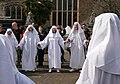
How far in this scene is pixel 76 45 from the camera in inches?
628

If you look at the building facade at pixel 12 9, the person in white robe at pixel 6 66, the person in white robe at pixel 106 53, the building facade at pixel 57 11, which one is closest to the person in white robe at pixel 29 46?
the person in white robe at pixel 106 53

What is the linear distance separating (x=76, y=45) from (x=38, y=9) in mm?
12801

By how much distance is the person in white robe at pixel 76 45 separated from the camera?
1576cm

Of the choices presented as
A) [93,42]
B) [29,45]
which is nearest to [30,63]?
[29,45]

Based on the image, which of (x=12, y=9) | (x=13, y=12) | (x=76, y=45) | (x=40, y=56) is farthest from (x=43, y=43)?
(x=12, y=9)

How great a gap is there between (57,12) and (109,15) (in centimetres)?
4320

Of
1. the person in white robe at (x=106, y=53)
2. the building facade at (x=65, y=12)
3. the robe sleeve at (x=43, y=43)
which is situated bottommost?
the building facade at (x=65, y=12)

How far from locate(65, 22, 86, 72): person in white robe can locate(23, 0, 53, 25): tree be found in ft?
40.8

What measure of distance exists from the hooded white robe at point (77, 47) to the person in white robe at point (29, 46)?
140 centimetres

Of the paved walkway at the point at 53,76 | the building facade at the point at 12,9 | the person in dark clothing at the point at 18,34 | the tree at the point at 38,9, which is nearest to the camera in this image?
the paved walkway at the point at 53,76

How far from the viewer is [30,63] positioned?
15641mm

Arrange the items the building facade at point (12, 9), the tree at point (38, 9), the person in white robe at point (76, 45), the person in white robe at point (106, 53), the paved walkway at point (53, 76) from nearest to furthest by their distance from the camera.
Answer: the person in white robe at point (106, 53), the paved walkway at point (53, 76), the person in white robe at point (76, 45), the tree at point (38, 9), the building facade at point (12, 9)

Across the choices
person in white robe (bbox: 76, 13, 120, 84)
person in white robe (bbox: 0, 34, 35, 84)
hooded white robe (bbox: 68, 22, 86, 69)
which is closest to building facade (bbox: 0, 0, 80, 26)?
hooded white robe (bbox: 68, 22, 86, 69)

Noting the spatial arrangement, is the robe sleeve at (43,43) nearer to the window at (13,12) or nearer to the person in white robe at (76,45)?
the person in white robe at (76,45)
